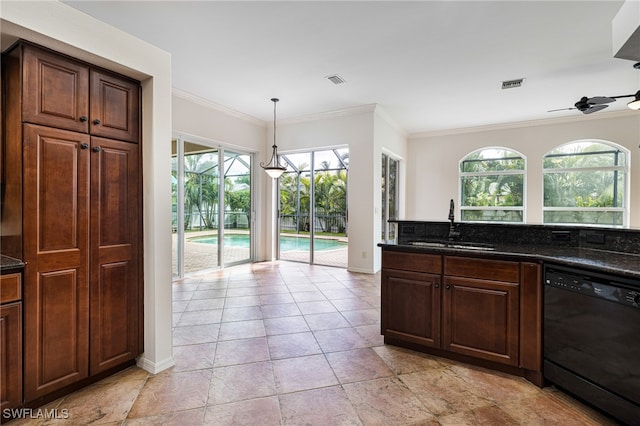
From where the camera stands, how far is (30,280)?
1.71 m

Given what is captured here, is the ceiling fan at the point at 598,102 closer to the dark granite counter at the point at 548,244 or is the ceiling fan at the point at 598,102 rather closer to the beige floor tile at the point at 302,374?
the dark granite counter at the point at 548,244

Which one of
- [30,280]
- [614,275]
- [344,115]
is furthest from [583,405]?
[344,115]

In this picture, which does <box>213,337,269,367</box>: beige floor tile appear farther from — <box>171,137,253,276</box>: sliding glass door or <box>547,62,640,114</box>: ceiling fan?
<box>547,62,640,114</box>: ceiling fan

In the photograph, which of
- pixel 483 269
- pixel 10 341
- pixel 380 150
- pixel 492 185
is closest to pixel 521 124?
pixel 492 185

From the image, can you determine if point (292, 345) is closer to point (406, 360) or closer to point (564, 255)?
point (406, 360)

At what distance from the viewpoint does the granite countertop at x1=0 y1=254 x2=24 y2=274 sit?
5.18ft

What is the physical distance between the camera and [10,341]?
5.29 ft

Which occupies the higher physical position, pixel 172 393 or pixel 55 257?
pixel 55 257

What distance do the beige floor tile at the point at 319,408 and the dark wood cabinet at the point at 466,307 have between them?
2.77ft

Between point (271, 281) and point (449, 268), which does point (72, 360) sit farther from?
point (271, 281)

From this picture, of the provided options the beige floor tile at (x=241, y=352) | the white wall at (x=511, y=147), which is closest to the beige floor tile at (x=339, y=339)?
the beige floor tile at (x=241, y=352)

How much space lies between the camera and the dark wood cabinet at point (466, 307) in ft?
6.70

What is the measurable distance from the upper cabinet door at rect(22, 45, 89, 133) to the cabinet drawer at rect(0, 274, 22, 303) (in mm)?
865

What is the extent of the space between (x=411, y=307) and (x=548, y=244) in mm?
1247
